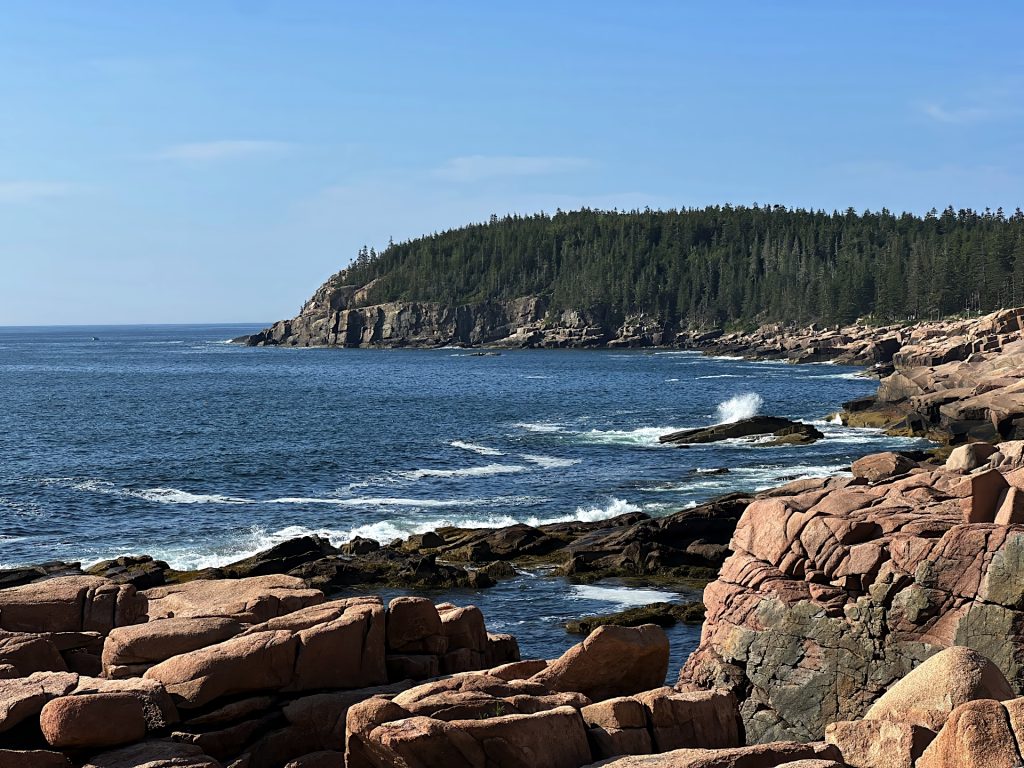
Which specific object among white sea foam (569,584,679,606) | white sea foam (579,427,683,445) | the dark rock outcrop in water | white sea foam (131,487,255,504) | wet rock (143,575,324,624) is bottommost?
white sea foam (569,584,679,606)

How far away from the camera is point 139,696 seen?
1648 cm

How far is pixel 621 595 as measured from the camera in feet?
115

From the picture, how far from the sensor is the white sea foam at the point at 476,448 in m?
70.8

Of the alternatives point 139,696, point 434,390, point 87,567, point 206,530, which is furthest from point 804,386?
point 139,696

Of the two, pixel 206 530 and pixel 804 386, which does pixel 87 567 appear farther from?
pixel 804 386

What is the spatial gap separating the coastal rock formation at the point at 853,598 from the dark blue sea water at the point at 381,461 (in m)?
7.11

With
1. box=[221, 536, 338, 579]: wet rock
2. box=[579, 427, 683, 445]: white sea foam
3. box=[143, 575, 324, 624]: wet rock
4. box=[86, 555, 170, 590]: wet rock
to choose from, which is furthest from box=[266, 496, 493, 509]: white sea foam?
box=[143, 575, 324, 624]: wet rock

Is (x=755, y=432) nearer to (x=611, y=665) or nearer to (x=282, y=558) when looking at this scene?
(x=282, y=558)

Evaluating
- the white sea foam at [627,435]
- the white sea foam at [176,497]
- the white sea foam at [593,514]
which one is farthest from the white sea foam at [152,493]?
the white sea foam at [627,435]

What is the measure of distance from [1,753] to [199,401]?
10206cm

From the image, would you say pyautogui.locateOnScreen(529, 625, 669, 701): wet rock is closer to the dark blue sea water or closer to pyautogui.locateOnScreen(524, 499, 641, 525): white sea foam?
the dark blue sea water

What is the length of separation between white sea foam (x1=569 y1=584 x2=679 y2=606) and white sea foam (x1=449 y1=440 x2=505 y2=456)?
3451 centimetres

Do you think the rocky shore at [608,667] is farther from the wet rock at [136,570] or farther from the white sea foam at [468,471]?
the white sea foam at [468,471]

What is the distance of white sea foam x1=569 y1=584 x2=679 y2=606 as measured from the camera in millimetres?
34094
